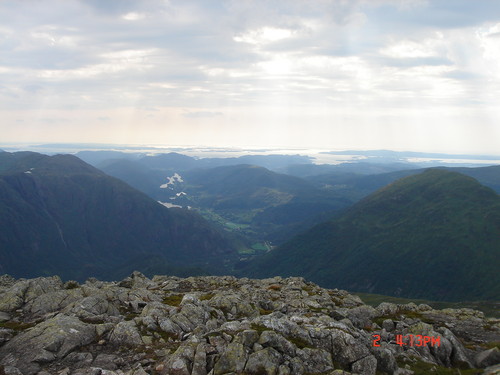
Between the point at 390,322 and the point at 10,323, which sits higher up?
the point at 10,323

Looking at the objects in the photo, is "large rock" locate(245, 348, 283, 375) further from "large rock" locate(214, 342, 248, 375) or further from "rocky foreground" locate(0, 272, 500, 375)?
"large rock" locate(214, 342, 248, 375)

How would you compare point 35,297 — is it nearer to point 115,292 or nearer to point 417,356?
point 115,292

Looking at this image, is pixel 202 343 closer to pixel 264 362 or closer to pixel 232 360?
pixel 232 360

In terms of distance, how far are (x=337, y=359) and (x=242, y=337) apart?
43.0ft

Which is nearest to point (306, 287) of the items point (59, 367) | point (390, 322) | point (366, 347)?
point (390, 322)

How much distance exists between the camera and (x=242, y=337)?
42.5 metres

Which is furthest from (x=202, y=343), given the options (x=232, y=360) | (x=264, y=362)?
(x=264, y=362)
